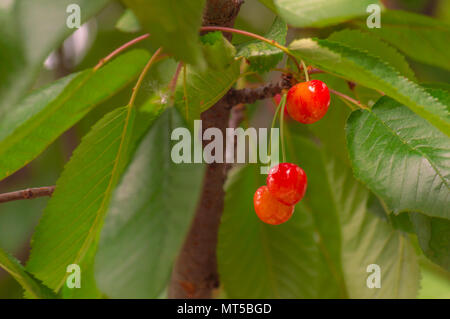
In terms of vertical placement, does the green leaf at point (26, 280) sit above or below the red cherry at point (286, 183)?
below

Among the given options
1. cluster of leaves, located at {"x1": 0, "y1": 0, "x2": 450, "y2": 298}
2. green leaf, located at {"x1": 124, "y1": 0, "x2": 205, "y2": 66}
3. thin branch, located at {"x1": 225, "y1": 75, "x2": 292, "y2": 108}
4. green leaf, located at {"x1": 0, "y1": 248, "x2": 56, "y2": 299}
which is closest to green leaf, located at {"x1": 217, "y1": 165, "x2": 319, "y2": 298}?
cluster of leaves, located at {"x1": 0, "y1": 0, "x2": 450, "y2": 298}

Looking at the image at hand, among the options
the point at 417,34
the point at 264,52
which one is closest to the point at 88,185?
the point at 264,52

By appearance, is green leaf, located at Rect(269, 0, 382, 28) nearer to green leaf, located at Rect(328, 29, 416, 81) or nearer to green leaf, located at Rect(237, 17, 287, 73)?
green leaf, located at Rect(237, 17, 287, 73)

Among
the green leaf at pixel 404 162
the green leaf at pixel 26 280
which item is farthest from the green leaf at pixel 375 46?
the green leaf at pixel 26 280

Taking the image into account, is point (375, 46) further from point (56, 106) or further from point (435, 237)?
point (56, 106)

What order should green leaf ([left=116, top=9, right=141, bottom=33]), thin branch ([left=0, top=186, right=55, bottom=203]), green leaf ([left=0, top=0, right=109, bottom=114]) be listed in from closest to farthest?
Answer: green leaf ([left=0, top=0, right=109, bottom=114]) → thin branch ([left=0, top=186, right=55, bottom=203]) → green leaf ([left=116, top=9, right=141, bottom=33])

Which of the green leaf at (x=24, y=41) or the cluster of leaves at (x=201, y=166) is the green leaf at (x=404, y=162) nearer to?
the cluster of leaves at (x=201, y=166)
